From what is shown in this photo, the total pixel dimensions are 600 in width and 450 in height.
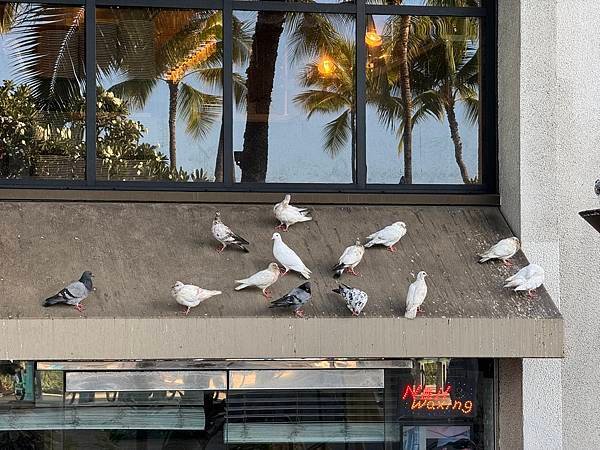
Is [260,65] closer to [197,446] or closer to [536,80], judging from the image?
[536,80]

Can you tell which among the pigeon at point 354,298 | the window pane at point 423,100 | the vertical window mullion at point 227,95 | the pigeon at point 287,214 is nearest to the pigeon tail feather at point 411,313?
the pigeon at point 354,298

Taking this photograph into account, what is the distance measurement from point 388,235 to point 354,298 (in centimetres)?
93

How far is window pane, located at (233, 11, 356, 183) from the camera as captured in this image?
9859 millimetres


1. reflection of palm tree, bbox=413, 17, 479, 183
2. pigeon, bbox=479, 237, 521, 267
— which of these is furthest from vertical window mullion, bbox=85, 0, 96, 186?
pigeon, bbox=479, 237, 521, 267

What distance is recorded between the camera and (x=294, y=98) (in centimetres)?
992

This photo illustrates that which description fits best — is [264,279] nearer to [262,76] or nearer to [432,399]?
[432,399]

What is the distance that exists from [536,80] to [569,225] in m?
1.24

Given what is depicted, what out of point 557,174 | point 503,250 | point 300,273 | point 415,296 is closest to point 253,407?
point 300,273

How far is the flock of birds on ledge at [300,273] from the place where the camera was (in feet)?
27.1

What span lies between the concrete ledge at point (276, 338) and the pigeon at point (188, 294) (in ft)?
0.38

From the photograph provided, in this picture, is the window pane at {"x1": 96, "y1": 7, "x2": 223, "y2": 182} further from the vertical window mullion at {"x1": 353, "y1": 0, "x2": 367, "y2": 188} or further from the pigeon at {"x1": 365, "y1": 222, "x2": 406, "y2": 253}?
the pigeon at {"x1": 365, "y1": 222, "x2": 406, "y2": 253}

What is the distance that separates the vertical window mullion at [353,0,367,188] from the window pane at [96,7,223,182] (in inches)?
45.4

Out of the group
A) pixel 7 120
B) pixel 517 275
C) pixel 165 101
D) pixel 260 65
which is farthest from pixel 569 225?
pixel 7 120

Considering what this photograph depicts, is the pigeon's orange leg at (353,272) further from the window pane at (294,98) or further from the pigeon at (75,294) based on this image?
the pigeon at (75,294)
